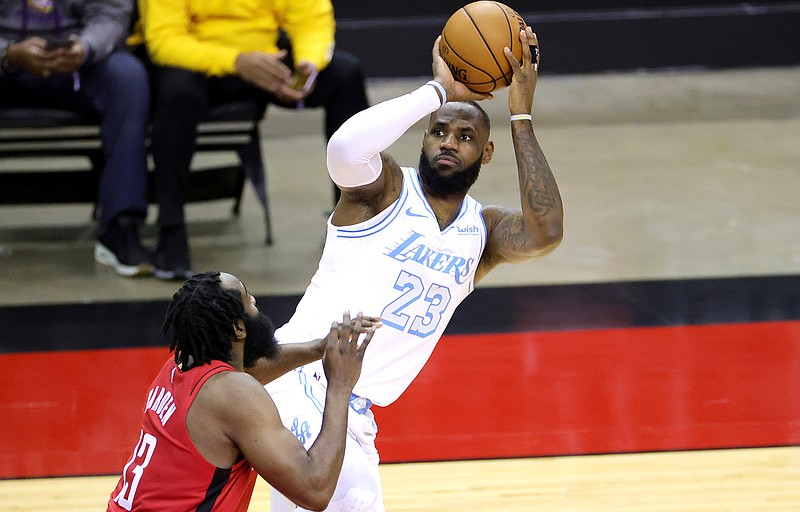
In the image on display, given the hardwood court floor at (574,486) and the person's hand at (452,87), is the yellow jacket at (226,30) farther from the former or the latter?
the person's hand at (452,87)

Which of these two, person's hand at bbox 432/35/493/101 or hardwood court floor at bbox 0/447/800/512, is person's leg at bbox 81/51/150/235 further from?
person's hand at bbox 432/35/493/101

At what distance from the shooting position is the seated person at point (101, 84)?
17.7 feet

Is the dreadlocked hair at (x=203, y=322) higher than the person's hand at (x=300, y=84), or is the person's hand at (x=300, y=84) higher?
the dreadlocked hair at (x=203, y=322)

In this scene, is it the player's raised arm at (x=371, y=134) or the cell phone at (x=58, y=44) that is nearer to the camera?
the player's raised arm at (x=371, y=134)

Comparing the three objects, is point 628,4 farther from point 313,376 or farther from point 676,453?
point 313,376

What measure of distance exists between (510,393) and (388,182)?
1584 millimetres

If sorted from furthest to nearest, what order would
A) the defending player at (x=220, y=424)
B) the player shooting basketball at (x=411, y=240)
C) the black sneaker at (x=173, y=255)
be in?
the black sneaker at (x=173, y=255), the player shooting basketball at (x=411, y=240), the defending player at (x=220, y=424)

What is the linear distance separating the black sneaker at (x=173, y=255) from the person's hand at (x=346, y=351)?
3079mm

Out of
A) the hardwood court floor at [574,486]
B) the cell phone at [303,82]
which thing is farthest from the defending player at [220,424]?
the cell phone at [303,82]

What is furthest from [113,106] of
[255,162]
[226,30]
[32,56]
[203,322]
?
[203,322]

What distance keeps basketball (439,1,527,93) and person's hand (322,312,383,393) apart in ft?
2.66

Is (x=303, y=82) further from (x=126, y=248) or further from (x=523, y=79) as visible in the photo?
(x=523, y=79)

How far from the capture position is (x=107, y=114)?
215 inches

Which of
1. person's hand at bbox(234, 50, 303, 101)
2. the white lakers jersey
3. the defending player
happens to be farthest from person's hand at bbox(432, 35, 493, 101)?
person's hand at bbox(234, 50, 303, 101)
